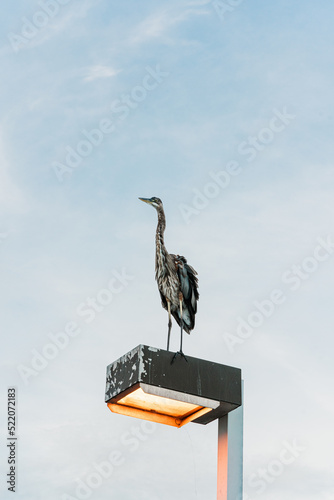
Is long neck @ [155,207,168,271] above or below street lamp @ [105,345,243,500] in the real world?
above

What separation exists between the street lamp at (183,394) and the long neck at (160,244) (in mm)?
2447

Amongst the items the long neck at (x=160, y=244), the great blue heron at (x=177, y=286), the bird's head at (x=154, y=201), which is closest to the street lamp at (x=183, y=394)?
the great blue heron at (x=177, y=286)

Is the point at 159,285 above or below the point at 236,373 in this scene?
above

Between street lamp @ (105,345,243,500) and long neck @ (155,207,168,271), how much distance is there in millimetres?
2447

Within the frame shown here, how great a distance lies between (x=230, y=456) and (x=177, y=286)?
2550 millimetres

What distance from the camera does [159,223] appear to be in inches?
335

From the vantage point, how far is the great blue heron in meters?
8.04

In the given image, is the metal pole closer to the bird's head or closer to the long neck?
the long neck

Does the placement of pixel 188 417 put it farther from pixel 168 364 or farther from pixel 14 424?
pixel 14 424

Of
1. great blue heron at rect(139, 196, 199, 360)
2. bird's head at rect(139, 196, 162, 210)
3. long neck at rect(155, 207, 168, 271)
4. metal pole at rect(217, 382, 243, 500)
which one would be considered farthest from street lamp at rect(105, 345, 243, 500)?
bird's head at rect(139, 196, 162, 210)

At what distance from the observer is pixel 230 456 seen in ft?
19.2

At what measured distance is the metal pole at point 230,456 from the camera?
5703 mm

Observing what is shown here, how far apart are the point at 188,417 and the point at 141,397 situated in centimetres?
51

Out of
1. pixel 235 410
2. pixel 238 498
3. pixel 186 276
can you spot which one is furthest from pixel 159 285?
pixel 238 498
